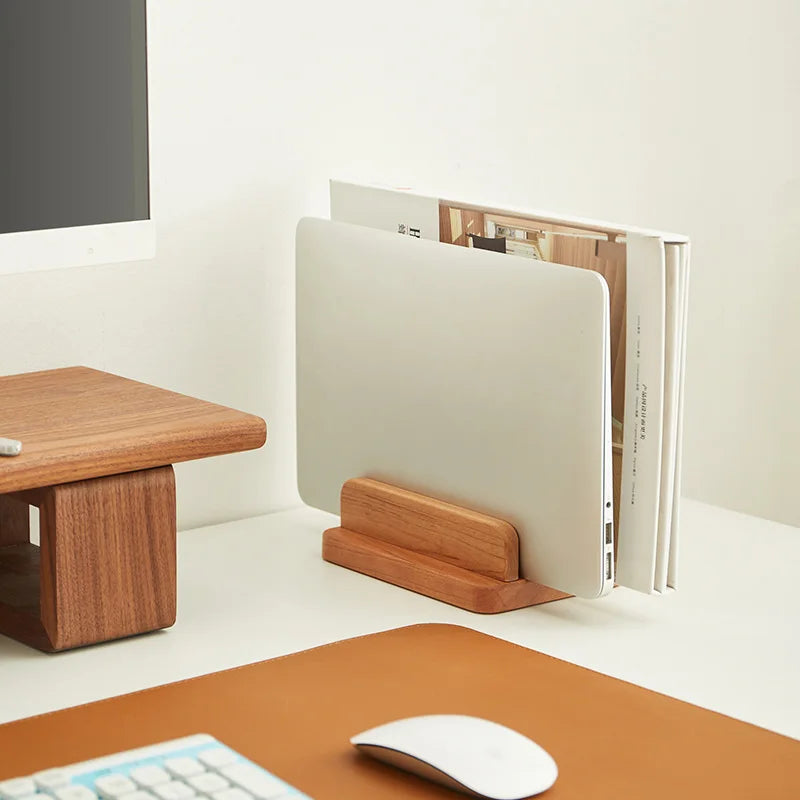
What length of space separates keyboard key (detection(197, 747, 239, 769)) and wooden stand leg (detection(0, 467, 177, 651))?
0.78 feet

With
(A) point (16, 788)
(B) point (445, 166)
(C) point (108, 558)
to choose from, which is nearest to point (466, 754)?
(A) point (16, 788)

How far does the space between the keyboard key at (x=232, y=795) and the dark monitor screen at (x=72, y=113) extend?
14.3 inches

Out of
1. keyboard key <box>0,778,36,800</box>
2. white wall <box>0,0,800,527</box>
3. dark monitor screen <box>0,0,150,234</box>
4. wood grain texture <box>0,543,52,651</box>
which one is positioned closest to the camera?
keyboard key <box>0,778,36,800</box>

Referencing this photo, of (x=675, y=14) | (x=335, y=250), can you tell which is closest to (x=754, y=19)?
(x=675, y=14)

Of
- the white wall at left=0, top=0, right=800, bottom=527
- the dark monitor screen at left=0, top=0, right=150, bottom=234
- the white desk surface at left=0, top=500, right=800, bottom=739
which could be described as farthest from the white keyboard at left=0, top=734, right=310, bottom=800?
the white wall at left=0, top=0, right=800, bottom=527

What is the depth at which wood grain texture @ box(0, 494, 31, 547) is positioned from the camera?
1.03 metres

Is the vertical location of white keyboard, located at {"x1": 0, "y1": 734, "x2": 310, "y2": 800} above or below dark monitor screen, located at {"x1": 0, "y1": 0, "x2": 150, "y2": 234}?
below

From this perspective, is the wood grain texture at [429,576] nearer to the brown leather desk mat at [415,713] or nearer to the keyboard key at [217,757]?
the brown leather desk mat at [415,713]

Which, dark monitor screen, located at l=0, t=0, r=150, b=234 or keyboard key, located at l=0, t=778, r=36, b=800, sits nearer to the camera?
keyboard key, located at l=0, t=778, r=36, b=800

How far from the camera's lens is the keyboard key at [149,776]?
630 mm

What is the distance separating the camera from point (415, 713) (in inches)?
30.3

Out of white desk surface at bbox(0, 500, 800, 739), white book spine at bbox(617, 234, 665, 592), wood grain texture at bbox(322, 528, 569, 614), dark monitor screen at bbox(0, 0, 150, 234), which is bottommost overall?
white desk surface at bbox(0, 500, 800, 739)

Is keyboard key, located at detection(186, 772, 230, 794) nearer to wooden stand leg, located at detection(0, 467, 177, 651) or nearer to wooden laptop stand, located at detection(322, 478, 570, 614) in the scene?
wooden stand leg, located at detection(0, 467, 177, 651)

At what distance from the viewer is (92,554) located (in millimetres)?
881
